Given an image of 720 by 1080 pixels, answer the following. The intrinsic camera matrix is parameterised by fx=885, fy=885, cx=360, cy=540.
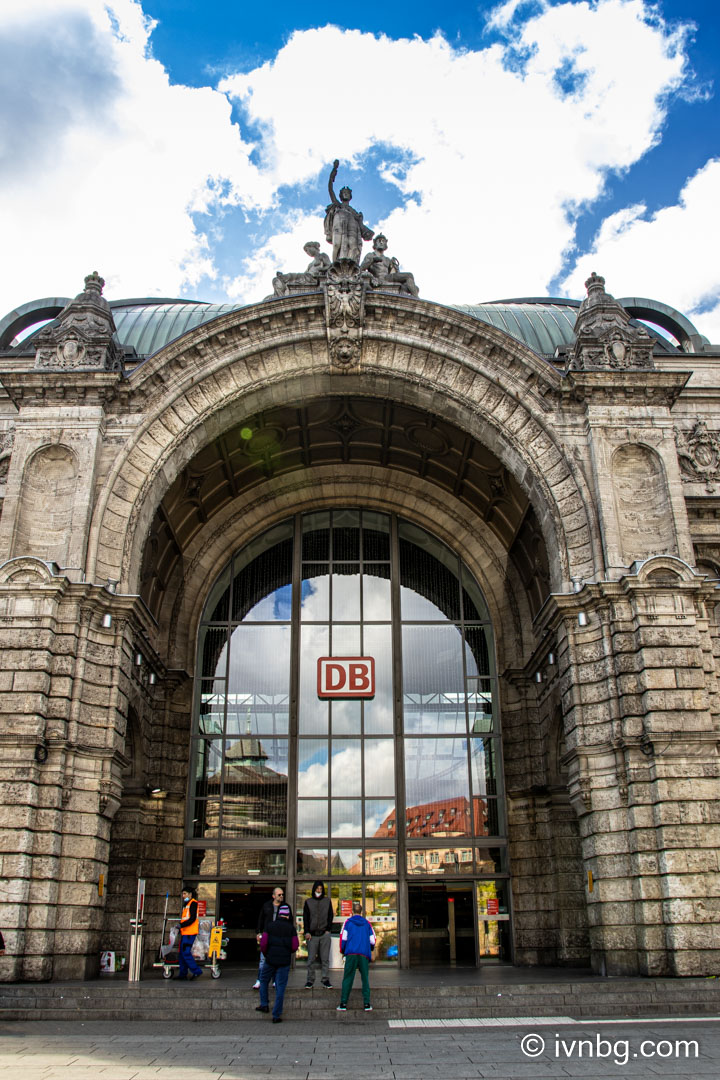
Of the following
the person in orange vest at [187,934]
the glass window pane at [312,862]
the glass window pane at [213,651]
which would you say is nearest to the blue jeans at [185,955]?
the person in orange vest at [187,934]

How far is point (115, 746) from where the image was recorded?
669 inches

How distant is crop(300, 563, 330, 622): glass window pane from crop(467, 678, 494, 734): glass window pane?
14.1ft

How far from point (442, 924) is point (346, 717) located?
5.41 metres

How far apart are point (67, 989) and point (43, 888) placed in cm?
245

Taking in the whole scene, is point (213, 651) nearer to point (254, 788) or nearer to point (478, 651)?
point (254, 788)

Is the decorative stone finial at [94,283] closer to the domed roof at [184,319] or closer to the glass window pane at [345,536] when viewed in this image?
the domed roof at [184,319]

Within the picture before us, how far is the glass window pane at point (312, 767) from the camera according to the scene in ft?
72.5

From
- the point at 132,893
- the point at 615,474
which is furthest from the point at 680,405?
the point at 132,893

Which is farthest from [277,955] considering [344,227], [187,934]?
[344,227]

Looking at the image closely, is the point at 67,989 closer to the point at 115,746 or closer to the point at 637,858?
the point at 115,746

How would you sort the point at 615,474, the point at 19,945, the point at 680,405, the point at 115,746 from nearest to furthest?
the point at 19,945, the point at 115,746, the point at 615,474, the point at 680,405

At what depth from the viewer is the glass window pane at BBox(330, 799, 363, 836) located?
21688 mm

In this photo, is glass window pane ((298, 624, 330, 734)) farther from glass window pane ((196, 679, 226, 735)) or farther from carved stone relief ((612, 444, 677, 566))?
Result: carved stone relief ((612, 444, 677, 566))

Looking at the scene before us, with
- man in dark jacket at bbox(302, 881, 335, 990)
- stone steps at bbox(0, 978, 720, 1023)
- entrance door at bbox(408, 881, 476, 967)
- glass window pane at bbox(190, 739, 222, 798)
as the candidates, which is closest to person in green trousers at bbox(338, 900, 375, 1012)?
stone steps at bbox(0, 978, 720, 1023)
